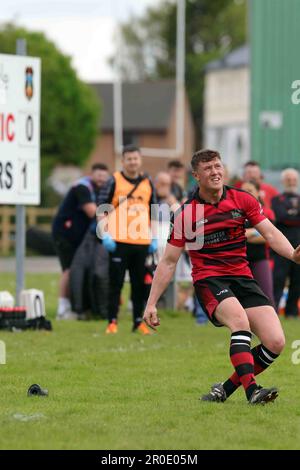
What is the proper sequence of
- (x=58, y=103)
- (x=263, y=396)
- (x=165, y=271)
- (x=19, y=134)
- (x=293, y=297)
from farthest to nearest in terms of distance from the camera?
(x=58, y=103) → (x=293, y=297) → (x=19, y=134) → (x=165, y=271) → (x=263, y=396)

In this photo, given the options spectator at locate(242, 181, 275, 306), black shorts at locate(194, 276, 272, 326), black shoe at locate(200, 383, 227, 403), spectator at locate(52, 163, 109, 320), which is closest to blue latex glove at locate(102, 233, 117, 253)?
spectator at locate(242, 181, 275, 306)

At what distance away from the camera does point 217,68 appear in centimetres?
7694

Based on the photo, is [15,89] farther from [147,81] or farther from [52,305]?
[147,81]

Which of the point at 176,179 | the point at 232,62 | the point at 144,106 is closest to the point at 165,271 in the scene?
the point at 176,179

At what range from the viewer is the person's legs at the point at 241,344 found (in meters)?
8.66

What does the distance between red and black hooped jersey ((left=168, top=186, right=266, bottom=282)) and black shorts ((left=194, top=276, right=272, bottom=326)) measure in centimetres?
5

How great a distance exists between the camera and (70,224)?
16672 mm

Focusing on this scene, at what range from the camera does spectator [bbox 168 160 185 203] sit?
1697 centimetres

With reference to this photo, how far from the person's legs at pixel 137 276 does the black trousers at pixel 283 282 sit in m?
3.16

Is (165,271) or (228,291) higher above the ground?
(165,271)

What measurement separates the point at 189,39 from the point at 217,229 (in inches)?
3434

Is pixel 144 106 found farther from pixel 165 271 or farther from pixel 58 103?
pixel 165 271

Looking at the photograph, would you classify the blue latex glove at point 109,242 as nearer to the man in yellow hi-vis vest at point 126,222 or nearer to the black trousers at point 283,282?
the man in yellow hi-vis vest at point 126,222
